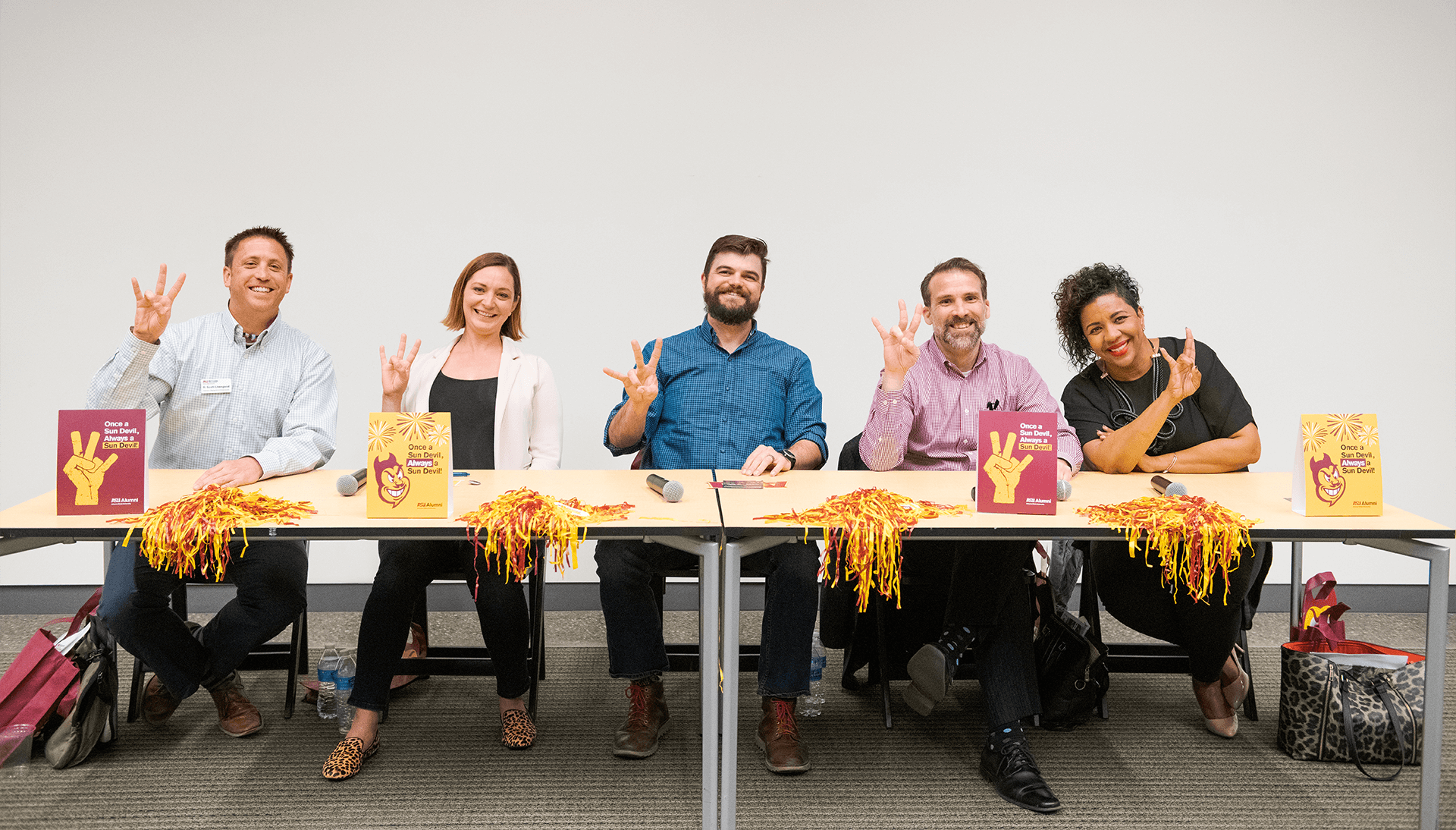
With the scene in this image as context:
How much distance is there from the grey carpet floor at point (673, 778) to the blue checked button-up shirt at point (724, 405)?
0.78 meters

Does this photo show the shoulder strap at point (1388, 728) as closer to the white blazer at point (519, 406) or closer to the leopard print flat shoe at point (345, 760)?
the white blazer at point (519, 406)

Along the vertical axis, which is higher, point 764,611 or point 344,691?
point 764,611

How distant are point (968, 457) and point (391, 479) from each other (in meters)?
1.64

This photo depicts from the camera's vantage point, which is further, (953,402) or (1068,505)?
(953,402)

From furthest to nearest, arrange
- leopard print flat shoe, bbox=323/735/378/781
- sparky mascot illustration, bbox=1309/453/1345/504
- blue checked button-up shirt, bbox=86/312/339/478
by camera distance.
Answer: blue checked button-up shirt, bbox=86/312/339/478
leopard print flat shoe, bbox=323/735/378/781
sparky mascot illustration, bbox=1309/453/1345/504

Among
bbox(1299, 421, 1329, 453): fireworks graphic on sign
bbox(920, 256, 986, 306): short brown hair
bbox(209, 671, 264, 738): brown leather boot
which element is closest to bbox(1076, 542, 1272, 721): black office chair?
bbox(1299, 421, 1329, 453): fireworks graphic on sign

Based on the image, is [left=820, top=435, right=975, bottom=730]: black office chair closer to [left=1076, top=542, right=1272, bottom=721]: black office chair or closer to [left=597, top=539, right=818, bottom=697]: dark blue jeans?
[left=597, top=539, right=818, bottom=697]: dark blue jeans

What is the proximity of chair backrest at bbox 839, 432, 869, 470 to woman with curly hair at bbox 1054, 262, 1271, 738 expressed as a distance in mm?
→ 643

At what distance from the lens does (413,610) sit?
2.22 meters

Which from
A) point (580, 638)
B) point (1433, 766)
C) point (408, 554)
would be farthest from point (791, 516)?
point (580, 638)

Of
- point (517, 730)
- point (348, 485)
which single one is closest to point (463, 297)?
point (348, 485)

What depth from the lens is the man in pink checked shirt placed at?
2.08m

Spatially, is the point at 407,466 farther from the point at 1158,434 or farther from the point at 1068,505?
the point at 1158,434

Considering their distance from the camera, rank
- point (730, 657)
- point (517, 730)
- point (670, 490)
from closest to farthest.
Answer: point (730, 657)
point (670, 490)
point (517, 730)
